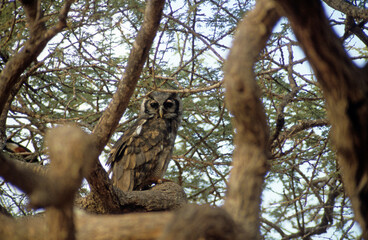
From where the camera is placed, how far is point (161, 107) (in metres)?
5.39

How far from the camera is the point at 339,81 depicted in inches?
48.5

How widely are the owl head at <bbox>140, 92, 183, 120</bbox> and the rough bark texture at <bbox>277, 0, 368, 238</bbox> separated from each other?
4127 mm

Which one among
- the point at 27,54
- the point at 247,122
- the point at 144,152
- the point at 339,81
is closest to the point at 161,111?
the point at 144,152

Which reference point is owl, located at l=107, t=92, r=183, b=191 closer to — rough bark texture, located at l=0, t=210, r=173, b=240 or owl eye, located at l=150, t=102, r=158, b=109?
owl eye, located at l=150, t=102, r=158, b=109

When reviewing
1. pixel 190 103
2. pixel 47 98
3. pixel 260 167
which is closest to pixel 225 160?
pixel 190 103

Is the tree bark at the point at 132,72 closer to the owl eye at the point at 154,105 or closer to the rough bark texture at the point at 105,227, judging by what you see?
the rough bark texture at the point at 105,227

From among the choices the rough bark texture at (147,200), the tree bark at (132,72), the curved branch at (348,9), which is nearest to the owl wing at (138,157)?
the rough bark texture at (147,200)

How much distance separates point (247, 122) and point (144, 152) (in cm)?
380

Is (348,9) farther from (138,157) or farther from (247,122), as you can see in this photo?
(247,122)

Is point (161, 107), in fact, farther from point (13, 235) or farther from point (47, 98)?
point (13, 235)

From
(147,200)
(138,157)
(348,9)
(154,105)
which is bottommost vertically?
(147,200)

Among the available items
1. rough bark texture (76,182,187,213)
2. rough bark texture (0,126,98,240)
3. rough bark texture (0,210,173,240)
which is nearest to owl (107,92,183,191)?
rough bark texture (76,182,187,213)

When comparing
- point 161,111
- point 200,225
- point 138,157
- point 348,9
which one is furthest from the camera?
point 161,111

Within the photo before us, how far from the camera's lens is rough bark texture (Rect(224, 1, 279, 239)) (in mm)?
1309
